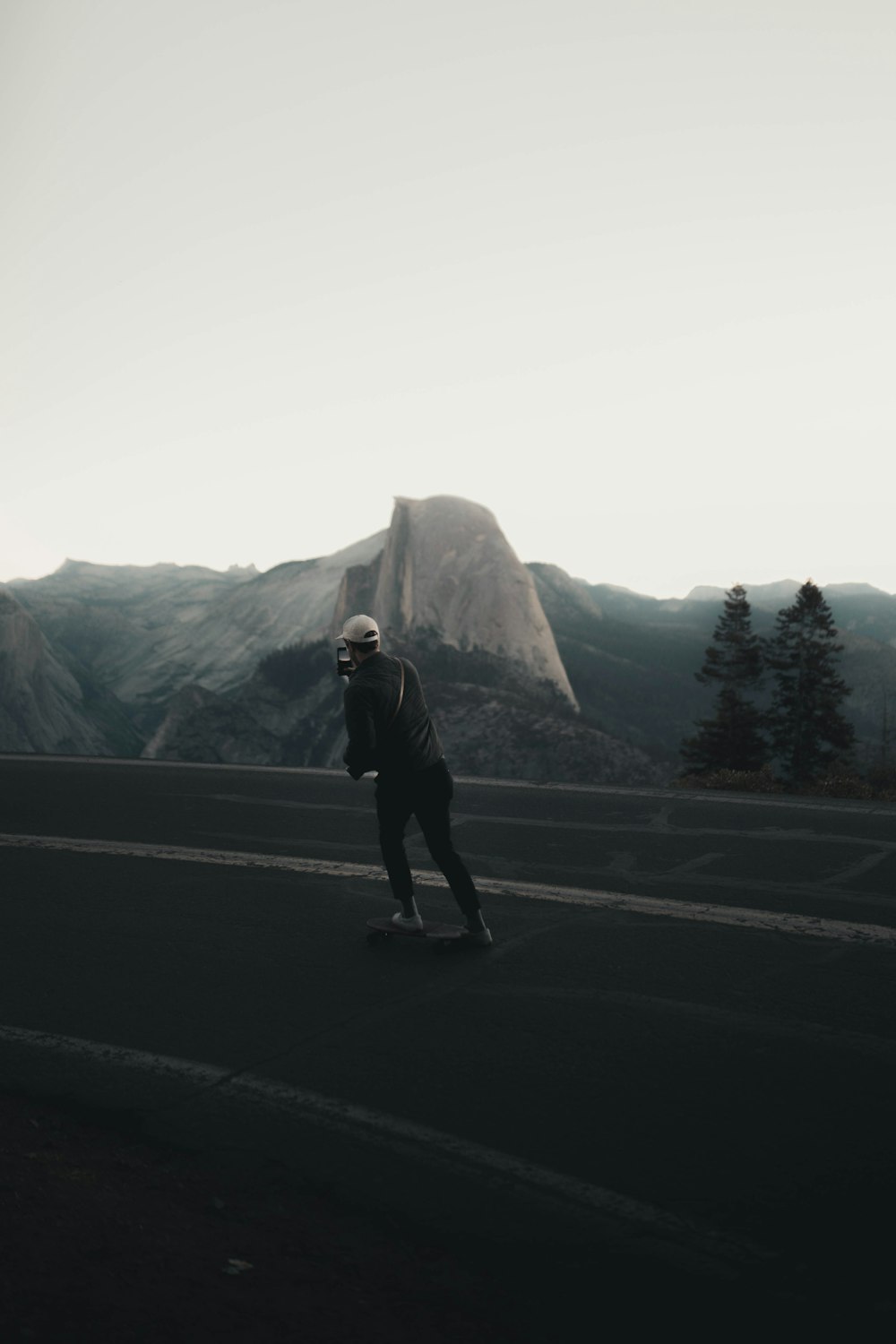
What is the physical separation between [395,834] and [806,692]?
34537 mm

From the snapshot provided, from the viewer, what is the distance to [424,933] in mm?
6051

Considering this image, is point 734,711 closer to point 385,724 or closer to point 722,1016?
point 385,724

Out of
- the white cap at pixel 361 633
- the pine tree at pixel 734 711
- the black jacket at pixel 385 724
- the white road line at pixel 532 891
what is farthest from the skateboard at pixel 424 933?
the pine tree at pixel 734 711

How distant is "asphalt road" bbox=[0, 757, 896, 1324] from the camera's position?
330 centimetres

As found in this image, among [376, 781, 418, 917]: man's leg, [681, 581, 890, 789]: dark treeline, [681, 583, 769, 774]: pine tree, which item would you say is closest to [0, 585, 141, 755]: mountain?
[681, 583, 769, 774]: pine tree

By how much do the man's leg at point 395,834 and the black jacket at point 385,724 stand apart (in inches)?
5.3

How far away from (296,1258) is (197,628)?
470 ft

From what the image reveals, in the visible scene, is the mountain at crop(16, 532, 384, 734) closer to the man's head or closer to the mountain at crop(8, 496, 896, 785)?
the mountain at crop(8, 496, 896, 785)

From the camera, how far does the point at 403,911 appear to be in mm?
6199

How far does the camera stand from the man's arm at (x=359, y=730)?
566cm

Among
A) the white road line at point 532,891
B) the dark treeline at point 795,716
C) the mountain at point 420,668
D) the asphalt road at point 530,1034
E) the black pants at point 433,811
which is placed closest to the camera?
the asphalt road at point 530,1034

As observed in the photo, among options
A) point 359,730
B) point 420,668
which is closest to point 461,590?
point 420,668

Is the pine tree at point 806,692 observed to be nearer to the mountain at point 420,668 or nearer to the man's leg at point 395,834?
the mountain at point 420,668

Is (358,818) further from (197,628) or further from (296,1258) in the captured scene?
(197,628)
